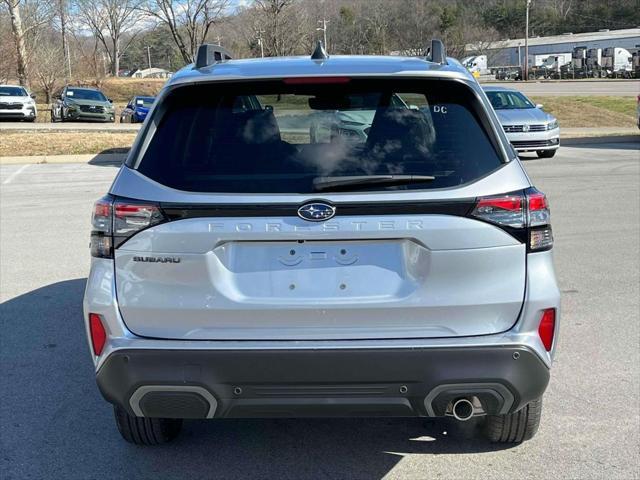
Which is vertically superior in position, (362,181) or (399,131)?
(399,131)

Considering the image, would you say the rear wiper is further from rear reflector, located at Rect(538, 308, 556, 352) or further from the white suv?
the white suv

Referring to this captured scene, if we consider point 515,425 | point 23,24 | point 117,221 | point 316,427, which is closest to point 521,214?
point 515,425

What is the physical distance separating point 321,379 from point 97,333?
0.94 meters

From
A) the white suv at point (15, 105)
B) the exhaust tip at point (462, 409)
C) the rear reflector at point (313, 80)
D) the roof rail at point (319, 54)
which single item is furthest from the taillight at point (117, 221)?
the white suv at point (15, 105)

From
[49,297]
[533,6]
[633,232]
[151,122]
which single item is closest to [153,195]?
[151,122]

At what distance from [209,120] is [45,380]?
234 centimetres

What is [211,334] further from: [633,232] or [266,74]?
[633,232]

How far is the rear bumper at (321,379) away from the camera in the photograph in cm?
285

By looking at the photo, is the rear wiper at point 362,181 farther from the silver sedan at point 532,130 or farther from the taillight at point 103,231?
the silver sedan at point 532,130

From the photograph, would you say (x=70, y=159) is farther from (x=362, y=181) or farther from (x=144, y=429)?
(x=362, y=181)

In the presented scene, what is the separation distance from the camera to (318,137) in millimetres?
3139

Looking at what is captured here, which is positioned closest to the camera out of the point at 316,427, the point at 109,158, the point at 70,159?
the point at 316,427

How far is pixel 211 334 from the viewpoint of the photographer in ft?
9.47

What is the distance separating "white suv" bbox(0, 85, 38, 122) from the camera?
29906mm
